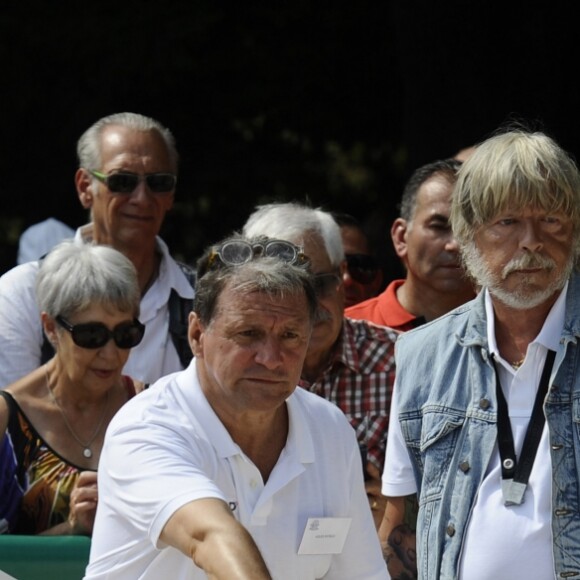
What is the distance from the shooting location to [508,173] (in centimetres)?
421

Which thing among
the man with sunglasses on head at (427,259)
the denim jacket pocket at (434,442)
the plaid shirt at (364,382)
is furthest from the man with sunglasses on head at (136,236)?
the denim jacket pocket at (434,442)

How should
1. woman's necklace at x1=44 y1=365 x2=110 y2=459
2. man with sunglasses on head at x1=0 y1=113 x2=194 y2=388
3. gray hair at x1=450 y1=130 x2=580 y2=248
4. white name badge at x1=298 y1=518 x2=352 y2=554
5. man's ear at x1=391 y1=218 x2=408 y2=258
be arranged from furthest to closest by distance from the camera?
man's ear at x1=391 y1=218 x2=408 y2=258 → man with sunglasses on head at x1=0 y1=113 x2=194 y2=388 → woman's necklace at x1=44 y1=365 x2=110 y2=459 → gray hair at x1=450 y1=130 x2=580 y2=248 → white name badge at x1=298 y1=518 x2=352 y2=554

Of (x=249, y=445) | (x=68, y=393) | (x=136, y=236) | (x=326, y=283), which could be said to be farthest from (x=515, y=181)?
(x=136, y=236)

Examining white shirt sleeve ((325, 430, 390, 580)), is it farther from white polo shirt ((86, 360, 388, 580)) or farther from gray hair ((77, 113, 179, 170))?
gray hair ((77, 113, 179, 170))

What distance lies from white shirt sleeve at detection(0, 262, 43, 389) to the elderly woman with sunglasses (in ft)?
0.69

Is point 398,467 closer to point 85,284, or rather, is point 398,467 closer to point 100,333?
point 100,333

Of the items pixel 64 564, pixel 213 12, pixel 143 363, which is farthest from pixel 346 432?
pixel 213 12

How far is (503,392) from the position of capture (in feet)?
13.8

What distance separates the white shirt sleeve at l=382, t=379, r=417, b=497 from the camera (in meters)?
4.42

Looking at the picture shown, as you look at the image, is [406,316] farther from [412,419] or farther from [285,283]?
[285,283]

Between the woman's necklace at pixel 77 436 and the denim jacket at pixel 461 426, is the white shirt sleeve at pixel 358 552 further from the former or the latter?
the woman's necklace at pixel 77 436

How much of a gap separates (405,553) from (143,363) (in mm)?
1485

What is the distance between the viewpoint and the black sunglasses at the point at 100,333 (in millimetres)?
5137

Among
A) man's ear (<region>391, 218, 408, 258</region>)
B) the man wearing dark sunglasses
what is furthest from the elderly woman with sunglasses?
the man wearing dark sunglasses
